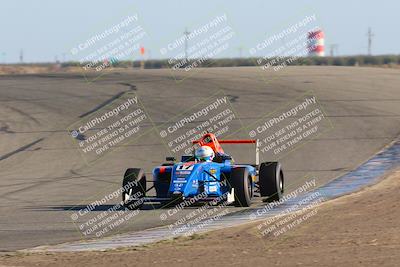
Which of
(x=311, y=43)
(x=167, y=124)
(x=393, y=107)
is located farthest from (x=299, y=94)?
(x=311, y=43)

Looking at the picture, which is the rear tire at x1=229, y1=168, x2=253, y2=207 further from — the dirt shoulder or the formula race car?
the dirt shoulder

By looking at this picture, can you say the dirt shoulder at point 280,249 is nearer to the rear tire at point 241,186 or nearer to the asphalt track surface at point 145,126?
the asphalt track surface at point 145,126

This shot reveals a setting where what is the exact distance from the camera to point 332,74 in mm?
43594

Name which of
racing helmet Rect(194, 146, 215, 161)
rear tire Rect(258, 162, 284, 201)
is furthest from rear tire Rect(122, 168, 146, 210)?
rear tire Rect(258, 162, 284, 201)

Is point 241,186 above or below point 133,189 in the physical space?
below

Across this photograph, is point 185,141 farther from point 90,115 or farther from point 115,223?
point 115,223

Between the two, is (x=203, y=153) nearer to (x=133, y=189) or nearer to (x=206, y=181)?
(x=206, y=181)

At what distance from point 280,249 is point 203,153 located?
5.99m

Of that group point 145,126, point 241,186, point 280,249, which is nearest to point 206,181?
point 241,186

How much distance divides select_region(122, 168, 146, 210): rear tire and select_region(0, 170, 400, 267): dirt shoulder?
3.47 metres

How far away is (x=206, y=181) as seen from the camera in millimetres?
16922

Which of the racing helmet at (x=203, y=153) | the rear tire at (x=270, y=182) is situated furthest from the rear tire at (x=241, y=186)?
the racing helmet at (x=203, y=153)

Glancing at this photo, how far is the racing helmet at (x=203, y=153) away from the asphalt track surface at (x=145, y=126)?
5.15 ft

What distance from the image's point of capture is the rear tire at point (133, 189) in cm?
1691
